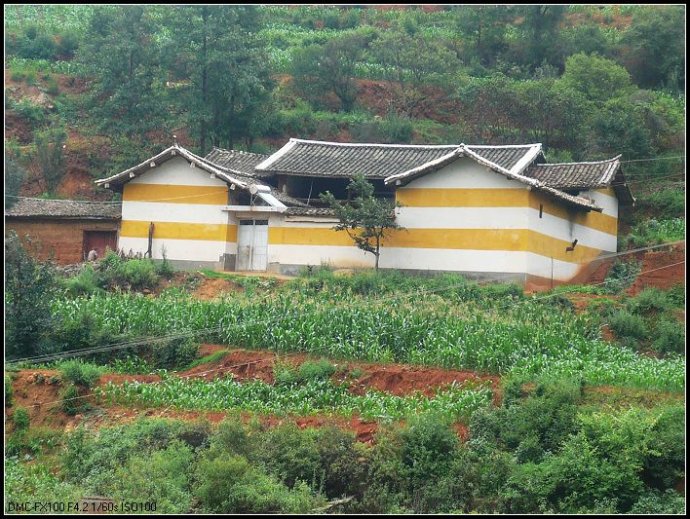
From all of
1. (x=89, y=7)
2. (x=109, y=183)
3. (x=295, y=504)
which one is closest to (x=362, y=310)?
(x=295, y=504)

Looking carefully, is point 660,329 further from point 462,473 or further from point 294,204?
point 294,204

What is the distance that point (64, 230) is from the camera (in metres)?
Result: 42.8

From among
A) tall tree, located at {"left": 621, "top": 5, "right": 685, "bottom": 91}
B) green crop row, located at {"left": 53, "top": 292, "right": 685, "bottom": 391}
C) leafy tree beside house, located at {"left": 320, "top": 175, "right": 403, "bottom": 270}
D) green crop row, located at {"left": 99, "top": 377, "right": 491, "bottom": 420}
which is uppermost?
tall tree, located at {"left": 621, "top": 5, "right": 685, "bottom": 91}

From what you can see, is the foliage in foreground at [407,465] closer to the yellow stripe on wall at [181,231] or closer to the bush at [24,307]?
the bush at [24,307]

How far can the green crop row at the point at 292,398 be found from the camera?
2762 cm

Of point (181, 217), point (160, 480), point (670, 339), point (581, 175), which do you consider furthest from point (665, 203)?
point (160, 480)

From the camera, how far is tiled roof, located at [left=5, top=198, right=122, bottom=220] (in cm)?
4247

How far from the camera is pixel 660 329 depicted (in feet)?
105

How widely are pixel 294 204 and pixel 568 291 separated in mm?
9995

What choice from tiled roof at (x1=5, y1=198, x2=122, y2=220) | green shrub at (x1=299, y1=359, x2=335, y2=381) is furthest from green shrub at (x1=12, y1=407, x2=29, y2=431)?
tiled roof at (x1=5, y1=198, x2=122, y2=220)

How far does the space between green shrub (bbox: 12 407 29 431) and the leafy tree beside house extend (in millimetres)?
12527

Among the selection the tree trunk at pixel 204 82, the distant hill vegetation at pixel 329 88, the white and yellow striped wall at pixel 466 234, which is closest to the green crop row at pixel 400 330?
the white and yellow striped wall at pixel 466 234

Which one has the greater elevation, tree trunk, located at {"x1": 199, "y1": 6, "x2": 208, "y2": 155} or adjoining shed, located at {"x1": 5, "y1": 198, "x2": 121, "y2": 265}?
tree trunk, located at {"x1": 199, "y1": 6, "x2": 208, "y2": 155}

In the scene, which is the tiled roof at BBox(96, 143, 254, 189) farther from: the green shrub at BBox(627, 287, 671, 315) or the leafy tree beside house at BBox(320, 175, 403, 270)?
the green shrub at BBox(627, 287, 671, 315)
